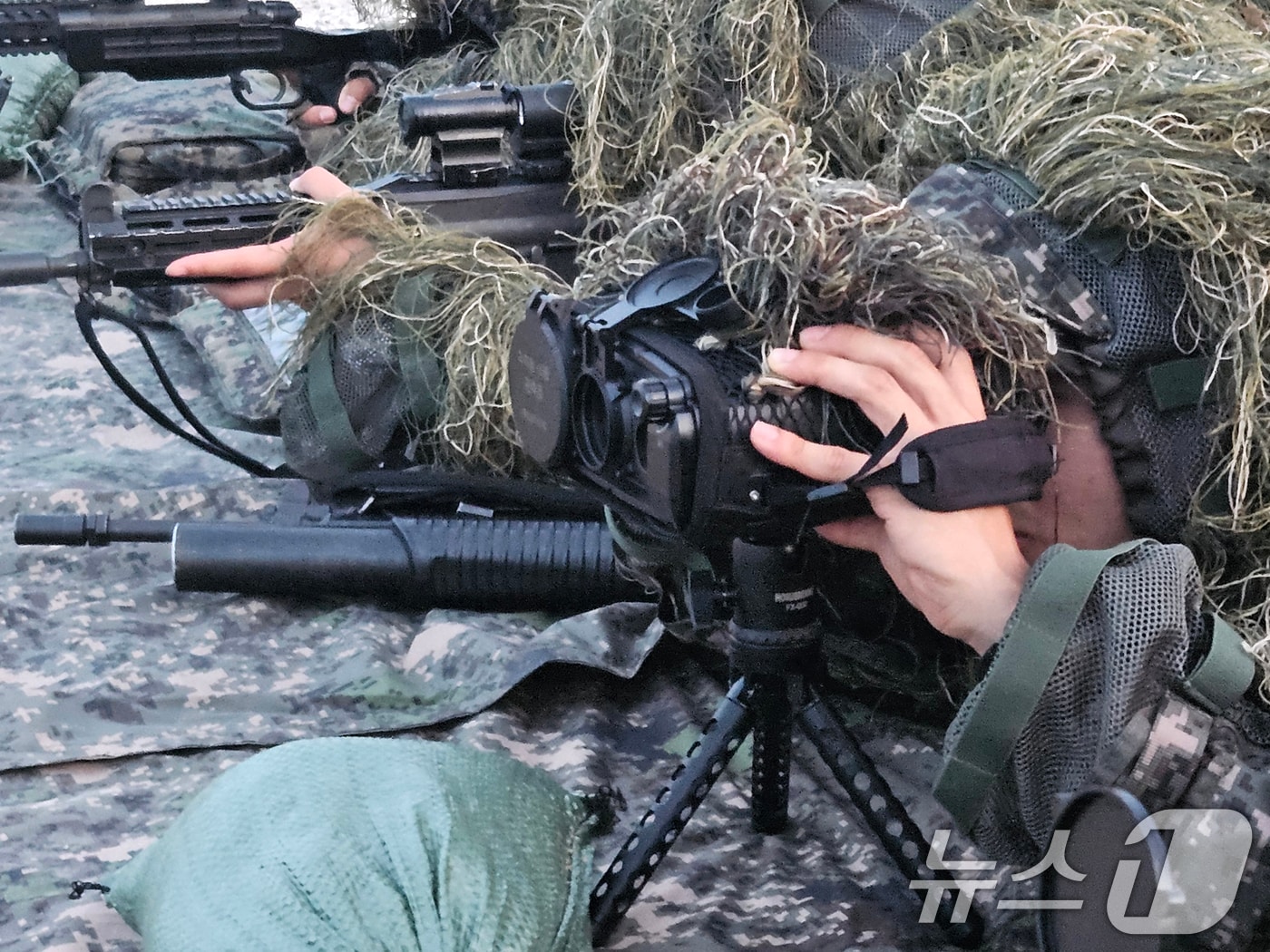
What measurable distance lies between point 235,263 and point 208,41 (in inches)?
26.6

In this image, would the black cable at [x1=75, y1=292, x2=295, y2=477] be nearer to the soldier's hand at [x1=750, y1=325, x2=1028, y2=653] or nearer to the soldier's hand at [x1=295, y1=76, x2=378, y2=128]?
the soldier's hand at [x1=295, y1=76, x2=378, y2=128]

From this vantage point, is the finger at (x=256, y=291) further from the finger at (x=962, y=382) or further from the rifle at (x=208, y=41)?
the finger at (x=962, y=382)

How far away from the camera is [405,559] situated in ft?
3.91

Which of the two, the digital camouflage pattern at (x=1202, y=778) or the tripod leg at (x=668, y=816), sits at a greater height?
the digital camouflage pattern at (x=1202, y=778)

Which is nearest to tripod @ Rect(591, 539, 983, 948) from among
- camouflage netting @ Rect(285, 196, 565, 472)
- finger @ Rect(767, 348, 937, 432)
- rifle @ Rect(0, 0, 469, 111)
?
finger @ Rect(767, 348, 937, 432)

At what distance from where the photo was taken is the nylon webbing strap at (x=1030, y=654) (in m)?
0.72

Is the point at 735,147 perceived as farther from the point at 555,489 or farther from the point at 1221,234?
the point at 555,489

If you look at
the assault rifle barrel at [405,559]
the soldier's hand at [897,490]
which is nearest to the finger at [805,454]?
the soldier's hand at [897,490]

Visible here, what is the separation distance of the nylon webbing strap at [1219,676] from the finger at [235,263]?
0.89m

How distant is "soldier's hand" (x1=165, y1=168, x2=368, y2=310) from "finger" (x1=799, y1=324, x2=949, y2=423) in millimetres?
710

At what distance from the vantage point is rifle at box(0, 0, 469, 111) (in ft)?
5.80

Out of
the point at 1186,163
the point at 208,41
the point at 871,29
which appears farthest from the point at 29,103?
the point at 1186,163

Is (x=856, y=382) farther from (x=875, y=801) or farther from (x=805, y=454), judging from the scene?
(x=875, y=801)

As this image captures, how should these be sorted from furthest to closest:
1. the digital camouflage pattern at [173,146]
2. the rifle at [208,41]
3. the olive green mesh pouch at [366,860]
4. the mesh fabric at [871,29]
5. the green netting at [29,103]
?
the green netting at [29,103], the digital camouflage pattern at [173,146], the rifle at [208,41], the mesh fabric at [871,29], the olive green mesh pouch at [366,860]
